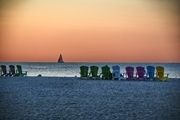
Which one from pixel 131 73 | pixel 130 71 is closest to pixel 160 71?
pixel 130 71

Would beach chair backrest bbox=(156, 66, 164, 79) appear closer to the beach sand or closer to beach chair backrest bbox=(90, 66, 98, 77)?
beach chair backrest bbox=(90, 66, 98, 77)

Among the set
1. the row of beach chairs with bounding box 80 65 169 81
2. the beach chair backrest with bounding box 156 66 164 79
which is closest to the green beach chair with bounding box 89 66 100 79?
the row of beach chairs with bounding box 80 65 169 81

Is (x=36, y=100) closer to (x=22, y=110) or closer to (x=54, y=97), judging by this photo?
(x=54, y=97)

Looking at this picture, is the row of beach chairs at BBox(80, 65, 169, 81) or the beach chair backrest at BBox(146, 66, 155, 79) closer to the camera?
→ the beach chair backrest at BBox(146, 66, 155, 79)

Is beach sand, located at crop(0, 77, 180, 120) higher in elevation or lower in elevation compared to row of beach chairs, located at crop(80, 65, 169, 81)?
lower

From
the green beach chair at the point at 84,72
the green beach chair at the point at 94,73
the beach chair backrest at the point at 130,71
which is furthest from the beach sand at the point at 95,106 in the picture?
the green beach chair at the point at 84,72

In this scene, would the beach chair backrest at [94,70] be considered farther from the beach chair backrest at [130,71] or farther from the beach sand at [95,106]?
the beach sand at [95,106]

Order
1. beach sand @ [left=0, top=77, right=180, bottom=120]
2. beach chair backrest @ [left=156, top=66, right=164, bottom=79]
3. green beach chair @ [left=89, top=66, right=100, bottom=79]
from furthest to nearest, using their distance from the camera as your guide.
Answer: green beach chair @ [left=89, top=66, right=100, bottom=79] < beach chair backrest @ [left=156, top=66, right=164, bottom=79] < beach sand @ [left=0, top=77, right=180, bottom=120]

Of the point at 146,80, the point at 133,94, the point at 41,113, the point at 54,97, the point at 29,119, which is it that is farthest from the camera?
the point at 146,80

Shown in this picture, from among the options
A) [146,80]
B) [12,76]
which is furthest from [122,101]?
[12,76]

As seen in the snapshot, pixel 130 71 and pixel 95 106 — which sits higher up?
pixel 130 71

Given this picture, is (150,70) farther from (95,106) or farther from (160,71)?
(95,106)

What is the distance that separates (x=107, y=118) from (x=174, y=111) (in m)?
1.93

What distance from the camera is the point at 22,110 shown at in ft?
33.0
